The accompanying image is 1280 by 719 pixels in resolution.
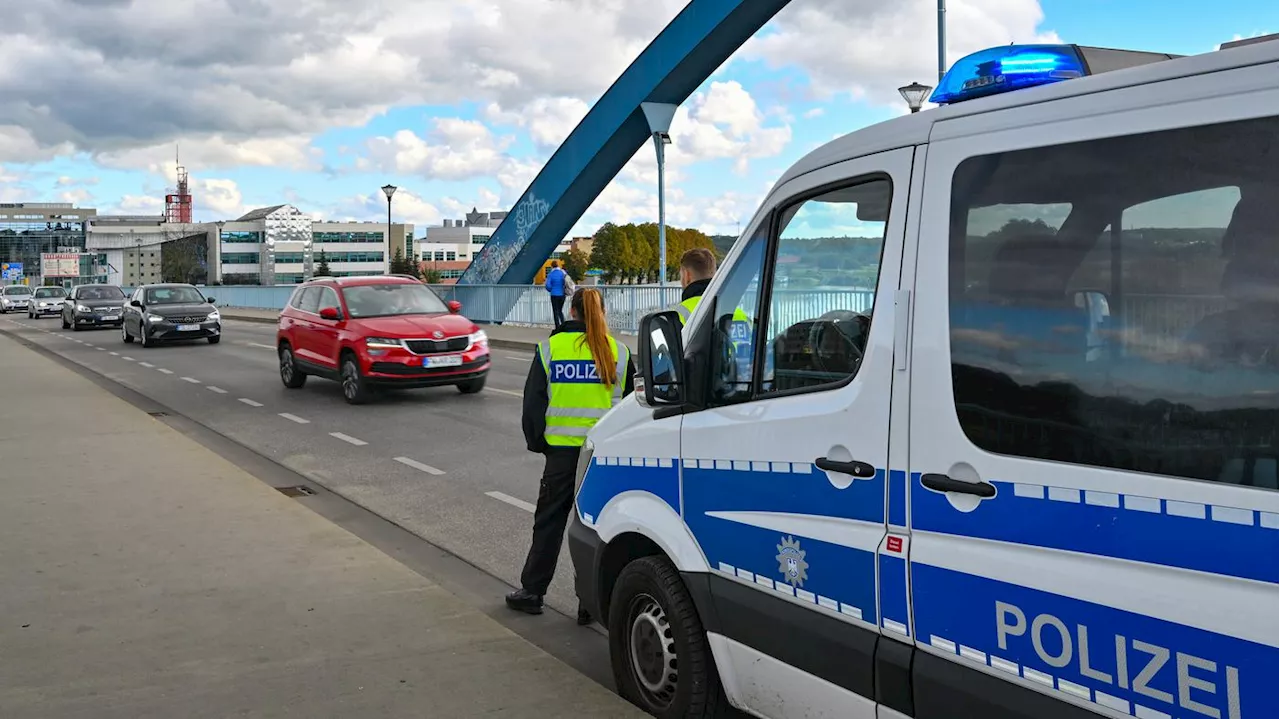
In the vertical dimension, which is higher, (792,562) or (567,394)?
(567,394)

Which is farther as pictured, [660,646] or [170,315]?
[170,315]

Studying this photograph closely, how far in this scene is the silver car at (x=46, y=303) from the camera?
47469 mm

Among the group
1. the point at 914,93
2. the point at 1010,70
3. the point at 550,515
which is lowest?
the point at 550,515

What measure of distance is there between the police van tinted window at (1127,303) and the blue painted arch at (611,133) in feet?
78.0

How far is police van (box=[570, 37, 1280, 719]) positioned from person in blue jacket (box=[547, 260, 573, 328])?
2145cm

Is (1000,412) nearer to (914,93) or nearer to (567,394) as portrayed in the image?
(567,394)

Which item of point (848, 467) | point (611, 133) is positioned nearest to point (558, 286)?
point (611, 133)

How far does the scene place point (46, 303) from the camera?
156 feet

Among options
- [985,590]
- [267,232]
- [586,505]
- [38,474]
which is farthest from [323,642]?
[267,232]

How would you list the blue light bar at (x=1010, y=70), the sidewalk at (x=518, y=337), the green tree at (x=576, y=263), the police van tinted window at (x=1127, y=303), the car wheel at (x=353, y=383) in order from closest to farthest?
the police van tinted window at (x=1127, y=303)
the blue light bar at (x=1010, y=70)
the car wheel at (x=353, y=383)
the sidewalk at (x=518, y=337)
the green tree at (x=576, y=263)

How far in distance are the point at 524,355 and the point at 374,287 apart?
797 centimetres

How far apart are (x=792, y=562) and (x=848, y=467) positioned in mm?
411

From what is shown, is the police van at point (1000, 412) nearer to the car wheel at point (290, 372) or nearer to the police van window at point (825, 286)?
the police van window at point (825, 286)

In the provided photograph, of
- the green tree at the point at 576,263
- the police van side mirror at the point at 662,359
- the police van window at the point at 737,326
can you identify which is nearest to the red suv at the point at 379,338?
the police van side mirror at the point at 662,359
